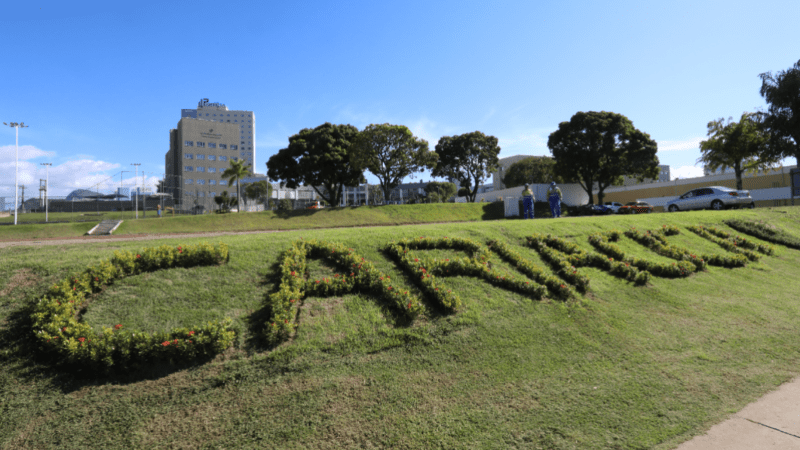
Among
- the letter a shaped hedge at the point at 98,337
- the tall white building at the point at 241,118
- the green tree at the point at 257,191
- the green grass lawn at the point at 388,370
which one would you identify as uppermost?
the tall white building at the point at 241,118

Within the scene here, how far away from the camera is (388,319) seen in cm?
569

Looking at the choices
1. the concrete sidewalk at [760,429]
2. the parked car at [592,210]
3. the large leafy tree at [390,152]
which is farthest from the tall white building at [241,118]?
the concrete sidewalk at [760,429]

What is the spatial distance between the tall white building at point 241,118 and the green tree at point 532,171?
119459 mm

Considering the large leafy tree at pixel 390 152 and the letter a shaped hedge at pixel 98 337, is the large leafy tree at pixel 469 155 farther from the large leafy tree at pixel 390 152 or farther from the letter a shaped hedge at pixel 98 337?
the letter a shaped hedge at pixel 98 337

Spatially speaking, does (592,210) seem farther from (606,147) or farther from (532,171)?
(532,171)

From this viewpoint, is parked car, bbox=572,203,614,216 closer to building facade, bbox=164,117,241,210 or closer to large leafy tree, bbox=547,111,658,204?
large leafy tree, bbox=547,111,658,204

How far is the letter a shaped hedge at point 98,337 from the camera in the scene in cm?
421

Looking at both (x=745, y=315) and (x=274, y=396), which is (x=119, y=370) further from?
(x=745, y=315)

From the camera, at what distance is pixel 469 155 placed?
152 ft

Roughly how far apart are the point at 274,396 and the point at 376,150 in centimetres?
3009

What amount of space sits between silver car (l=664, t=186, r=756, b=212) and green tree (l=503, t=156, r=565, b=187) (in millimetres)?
36456

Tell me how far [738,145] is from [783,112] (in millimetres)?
4232

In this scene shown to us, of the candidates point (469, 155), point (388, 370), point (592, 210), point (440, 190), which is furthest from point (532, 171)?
point (388, 370)

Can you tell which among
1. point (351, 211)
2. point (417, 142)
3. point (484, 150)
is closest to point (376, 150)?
point (417, 142)
